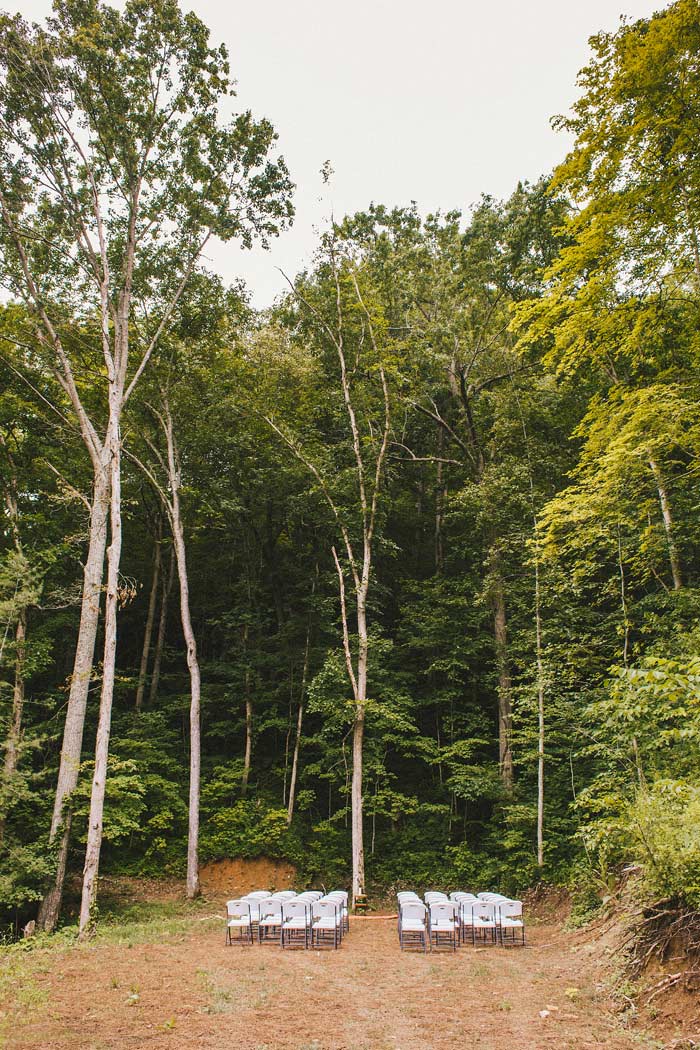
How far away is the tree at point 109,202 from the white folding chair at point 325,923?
3.57 metres

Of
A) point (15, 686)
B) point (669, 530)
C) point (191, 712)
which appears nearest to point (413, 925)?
point (191, 712)

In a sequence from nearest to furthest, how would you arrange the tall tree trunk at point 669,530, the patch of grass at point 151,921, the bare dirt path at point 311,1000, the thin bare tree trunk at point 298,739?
1. the bare dirt path at point 311,1000
2. the patch of grass at point 151,921
3. the tall tree trunk at point 669,530
4. the thin bare tree trunk at point 298,739

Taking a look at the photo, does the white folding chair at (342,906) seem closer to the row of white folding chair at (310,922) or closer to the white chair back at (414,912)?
the row of white folding chair at (310,922)

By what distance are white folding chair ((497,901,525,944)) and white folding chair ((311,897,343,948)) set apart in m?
2.28

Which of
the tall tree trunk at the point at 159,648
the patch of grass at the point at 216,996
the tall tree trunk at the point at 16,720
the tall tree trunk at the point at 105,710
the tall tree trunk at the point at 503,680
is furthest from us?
the tall tree trunk at the point at 159,648

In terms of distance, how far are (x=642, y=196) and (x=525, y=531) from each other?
7.49 metres

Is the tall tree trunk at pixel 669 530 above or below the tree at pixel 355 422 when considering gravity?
below

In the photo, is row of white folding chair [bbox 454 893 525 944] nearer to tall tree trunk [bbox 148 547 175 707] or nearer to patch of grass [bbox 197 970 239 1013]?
patch of grass [bbox 197 970 239 1013]

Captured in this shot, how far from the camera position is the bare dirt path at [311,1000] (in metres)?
4.26

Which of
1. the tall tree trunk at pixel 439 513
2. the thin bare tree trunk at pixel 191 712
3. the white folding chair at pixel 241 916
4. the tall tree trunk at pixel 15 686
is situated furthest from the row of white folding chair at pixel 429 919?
the tall tree trunk at pixel 439 513

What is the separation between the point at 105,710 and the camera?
31.7 ft

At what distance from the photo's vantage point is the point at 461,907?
8398 mm

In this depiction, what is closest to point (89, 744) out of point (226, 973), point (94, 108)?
point (226, 973)

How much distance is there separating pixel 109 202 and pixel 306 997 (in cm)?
1370
